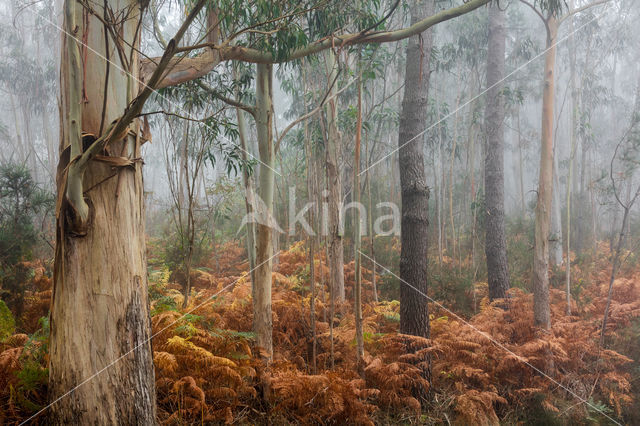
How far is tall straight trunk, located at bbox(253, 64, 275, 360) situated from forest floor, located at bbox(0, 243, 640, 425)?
215mm

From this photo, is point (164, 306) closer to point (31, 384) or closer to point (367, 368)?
point (31, 384)

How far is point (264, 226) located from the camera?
4129 millimetres

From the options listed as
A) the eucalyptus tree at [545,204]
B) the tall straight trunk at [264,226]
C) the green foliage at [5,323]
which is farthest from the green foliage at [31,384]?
the eucalyptus tree at [545,204]

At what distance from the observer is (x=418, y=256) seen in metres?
4.42

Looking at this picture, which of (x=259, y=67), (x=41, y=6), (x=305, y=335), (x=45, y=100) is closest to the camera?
(x=259, y=67)

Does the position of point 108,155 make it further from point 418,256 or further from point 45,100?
point 45,100

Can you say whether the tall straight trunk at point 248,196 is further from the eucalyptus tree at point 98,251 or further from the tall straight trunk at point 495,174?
the tall straight trunk at point 495,174

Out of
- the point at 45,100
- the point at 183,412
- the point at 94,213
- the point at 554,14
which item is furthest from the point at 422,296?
the point at 45,100

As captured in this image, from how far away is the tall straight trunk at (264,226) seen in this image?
4.12 m

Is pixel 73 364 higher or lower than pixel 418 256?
lower

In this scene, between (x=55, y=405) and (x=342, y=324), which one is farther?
(x=342, y=324)

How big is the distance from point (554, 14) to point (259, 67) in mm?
3818

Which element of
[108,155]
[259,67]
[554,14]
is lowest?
[108,155]

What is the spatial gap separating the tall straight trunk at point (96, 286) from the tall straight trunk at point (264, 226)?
5.57ft
